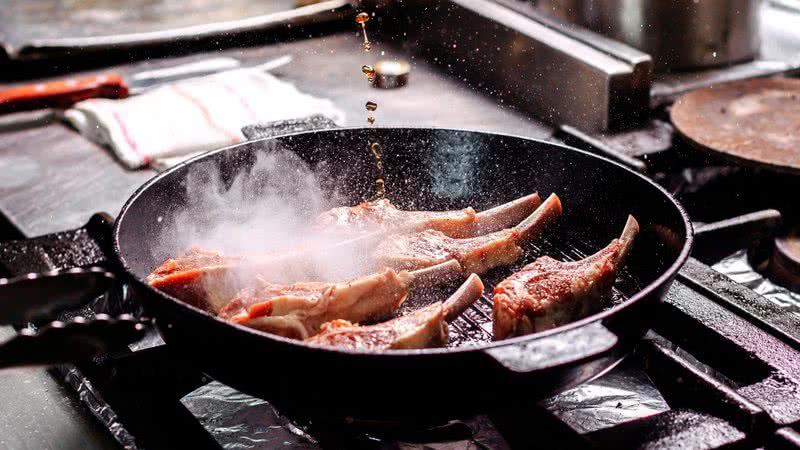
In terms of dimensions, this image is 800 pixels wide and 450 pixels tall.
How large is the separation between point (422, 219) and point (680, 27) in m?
1.99

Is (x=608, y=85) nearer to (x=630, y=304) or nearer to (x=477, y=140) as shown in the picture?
(x=477, y=140)

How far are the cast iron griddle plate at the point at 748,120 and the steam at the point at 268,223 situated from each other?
4.37 feet

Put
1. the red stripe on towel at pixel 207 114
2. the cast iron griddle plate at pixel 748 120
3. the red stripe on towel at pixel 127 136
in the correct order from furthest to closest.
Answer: the red stripe on towel at pixel 207 114, the red stripe on towel at pixel 127 136, the cast iron griddle plate at pixel 748 120

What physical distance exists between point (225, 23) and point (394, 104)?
1268 mm

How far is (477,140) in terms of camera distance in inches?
93.4

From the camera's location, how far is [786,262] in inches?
98.7

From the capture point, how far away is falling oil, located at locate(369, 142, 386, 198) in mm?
2406

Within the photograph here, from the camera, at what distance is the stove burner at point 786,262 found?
248 centimetres

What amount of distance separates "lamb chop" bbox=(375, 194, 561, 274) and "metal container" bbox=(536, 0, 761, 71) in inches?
69.2

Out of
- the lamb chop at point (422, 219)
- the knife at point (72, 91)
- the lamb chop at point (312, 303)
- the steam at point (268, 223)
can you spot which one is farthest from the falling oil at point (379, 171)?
the knife at point (72, 91)

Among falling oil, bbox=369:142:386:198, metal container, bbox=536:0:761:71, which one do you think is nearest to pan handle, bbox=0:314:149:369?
falling oil, bbox=369:142:386:198

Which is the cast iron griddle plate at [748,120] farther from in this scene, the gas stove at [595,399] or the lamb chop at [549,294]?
the lamb chop at [549,294]

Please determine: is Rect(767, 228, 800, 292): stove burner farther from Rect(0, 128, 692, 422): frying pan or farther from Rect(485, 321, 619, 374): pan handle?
Rect(485, 321, 619, 374): pan handle

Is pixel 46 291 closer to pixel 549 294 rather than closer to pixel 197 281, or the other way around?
pixel 197 281
